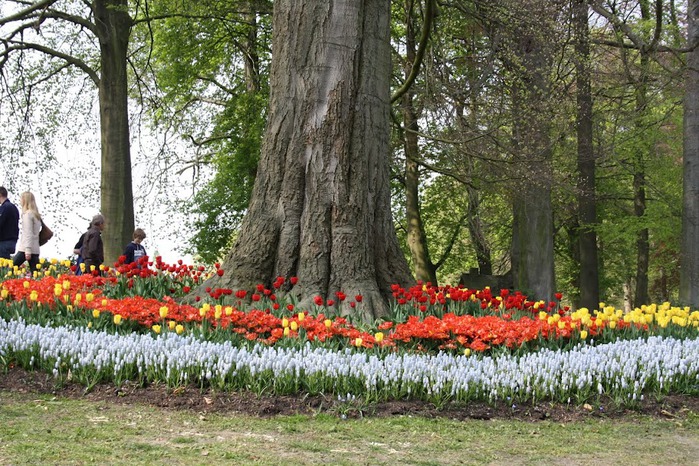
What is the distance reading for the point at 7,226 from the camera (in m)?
11.2

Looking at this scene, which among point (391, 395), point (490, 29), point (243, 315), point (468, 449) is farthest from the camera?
point (490, 29)

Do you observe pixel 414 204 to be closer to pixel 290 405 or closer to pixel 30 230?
pixel 30 230

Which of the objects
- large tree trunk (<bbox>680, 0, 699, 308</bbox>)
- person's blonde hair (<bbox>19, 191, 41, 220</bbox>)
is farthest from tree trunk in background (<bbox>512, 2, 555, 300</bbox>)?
person's blonde hair (<bbox>19, 191, 41, 220</bbox>)

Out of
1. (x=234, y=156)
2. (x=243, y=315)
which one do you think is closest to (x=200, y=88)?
(x=234, y=156)

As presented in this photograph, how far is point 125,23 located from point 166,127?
489cm

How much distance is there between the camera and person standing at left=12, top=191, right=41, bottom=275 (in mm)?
11047

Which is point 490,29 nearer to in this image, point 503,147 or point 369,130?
point 503,147

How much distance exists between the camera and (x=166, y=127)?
1930cm

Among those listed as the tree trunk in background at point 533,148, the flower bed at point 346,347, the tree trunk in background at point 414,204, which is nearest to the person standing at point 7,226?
the flower bed at point 346,347

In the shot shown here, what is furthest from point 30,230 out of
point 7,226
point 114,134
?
point 114,134

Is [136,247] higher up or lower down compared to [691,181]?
lower down

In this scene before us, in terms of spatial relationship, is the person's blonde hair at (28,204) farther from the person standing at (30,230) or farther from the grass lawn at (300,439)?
the grass lawn at (300,439)

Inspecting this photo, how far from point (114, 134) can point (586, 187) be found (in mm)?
9913

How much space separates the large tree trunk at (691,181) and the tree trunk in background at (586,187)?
70.7 inches
